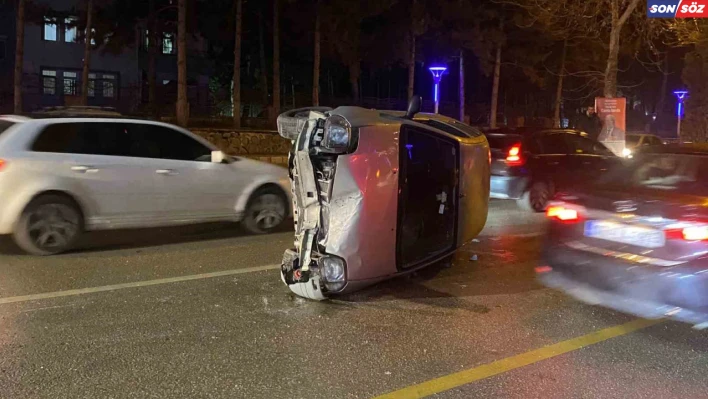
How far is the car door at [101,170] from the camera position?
7.48 m

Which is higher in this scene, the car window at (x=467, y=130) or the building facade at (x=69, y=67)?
the building facade at (x=69, y=67)

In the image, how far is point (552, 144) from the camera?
12.0 m

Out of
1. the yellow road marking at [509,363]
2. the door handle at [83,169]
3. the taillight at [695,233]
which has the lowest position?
the yellow road marking at [509,363]

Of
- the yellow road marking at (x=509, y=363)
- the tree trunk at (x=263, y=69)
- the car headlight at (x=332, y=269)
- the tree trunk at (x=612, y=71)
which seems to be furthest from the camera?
the tree trunk at (x=263, y=69)

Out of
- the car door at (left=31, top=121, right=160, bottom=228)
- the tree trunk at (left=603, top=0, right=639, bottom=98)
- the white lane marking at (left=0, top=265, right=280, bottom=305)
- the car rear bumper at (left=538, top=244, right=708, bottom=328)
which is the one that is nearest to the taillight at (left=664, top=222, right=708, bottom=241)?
the car rear bumper at (left=538, top=244, right=708, bottom=328)

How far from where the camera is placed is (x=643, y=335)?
513 cm

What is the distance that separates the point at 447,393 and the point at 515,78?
39.8 metres

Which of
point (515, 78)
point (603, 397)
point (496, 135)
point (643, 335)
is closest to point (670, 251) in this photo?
point (643, 335)

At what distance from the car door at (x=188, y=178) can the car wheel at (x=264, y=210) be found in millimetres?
257

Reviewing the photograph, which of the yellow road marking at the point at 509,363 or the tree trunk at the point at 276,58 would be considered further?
the tree trunk at the point at 276,58

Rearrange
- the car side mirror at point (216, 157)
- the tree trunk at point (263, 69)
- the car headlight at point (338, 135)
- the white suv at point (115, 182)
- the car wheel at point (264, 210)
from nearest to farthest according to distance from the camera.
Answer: the car headlight at point (338, 135)
the white suv at point (115, 182)
the car side mirror at point (216, 157)
the car wheel at point (264, 210)
the tree trunk at point (263, 69)

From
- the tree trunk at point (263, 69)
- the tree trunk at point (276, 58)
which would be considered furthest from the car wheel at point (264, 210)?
the tree trunk at point (263, 69)

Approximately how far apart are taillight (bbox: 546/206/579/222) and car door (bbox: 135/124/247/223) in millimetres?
4197

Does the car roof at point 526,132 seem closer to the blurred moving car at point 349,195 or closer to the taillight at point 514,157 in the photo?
the taillight at point 514,157
